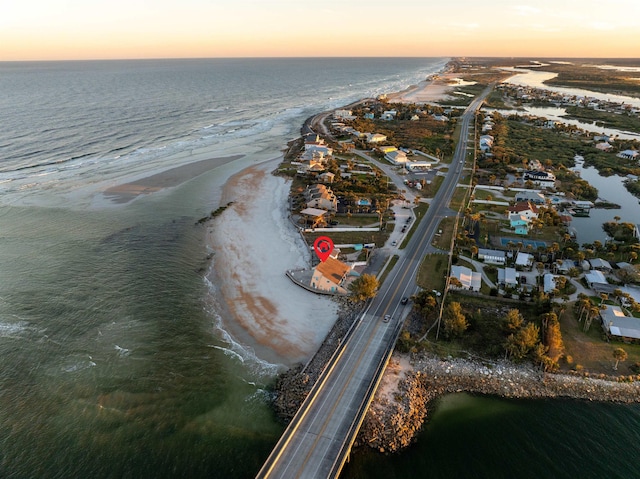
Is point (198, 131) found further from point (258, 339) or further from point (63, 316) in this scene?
point (258, 339)

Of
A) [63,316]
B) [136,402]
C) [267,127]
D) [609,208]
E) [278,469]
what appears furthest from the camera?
[267,127]

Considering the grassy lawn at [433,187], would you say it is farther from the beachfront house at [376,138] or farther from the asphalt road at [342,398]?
the beachfront house at [376,138]

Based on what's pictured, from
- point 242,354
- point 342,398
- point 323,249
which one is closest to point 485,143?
point 323,249

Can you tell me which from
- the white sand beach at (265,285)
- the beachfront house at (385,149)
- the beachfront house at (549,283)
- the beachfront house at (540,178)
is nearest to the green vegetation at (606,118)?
the beachfront house at (540,178)

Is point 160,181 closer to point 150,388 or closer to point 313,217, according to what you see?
point 313,217

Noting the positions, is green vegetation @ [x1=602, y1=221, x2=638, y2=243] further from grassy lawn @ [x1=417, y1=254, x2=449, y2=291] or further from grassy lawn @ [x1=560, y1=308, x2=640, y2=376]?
grassy lawn @ [x1=417, y1=254, x2=449, y2=291]

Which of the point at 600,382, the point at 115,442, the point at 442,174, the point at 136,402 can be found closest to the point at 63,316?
the point at 136,402
